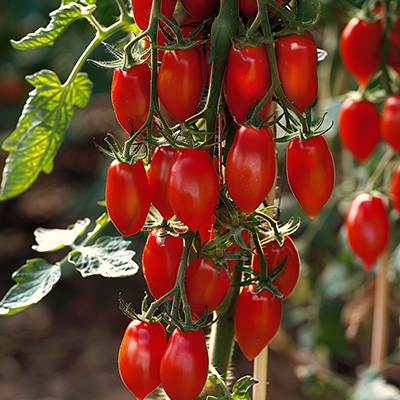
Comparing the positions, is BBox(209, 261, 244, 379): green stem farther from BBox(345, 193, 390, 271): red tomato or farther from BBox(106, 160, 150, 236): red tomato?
BBox(345, 193, 390, 271): red tomato

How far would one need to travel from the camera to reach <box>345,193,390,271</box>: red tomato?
0.79 m

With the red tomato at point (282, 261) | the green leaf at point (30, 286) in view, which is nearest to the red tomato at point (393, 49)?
the red tomato at point (282, 261)

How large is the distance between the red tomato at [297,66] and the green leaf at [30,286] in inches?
9.8

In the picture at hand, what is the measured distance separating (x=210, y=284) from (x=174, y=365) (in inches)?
2.4

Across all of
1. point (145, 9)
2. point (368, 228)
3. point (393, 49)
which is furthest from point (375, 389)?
point (145, 9)

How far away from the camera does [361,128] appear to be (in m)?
0.78

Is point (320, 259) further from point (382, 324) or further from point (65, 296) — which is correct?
point (65, 296)

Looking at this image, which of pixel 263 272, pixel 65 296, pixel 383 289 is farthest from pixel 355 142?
pixel 65 296

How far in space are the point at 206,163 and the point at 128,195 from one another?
0.20 ft

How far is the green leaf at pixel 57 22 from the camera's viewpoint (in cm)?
44

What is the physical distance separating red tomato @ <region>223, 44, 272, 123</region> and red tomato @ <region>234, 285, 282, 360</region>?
0.48 ft

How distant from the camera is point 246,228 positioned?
0.35 m

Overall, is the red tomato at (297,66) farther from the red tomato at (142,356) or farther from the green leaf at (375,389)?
the green leaf at (375,389)

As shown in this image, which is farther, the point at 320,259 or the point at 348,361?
the point at 348,361
